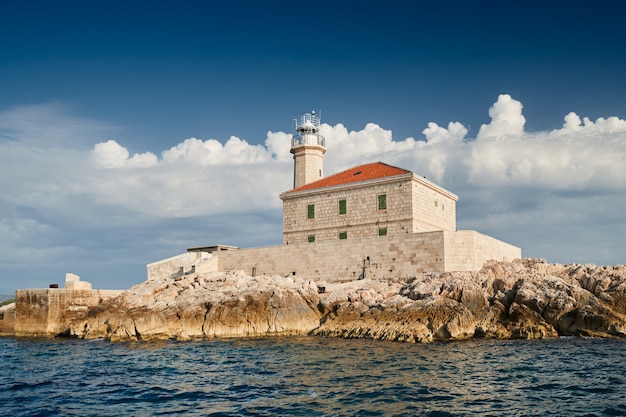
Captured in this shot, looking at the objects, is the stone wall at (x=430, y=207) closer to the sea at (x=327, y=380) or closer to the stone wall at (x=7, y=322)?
the sea at (x=327, y=380)

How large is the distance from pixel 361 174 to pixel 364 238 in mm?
6091

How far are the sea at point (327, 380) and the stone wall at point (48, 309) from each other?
22.4 ft

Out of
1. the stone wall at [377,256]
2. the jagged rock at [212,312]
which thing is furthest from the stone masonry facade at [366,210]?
the jagged rock at [212,312]

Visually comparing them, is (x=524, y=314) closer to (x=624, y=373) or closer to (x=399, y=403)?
(x=624, y=373)

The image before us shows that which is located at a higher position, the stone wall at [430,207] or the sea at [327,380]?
the stone wall at [430,207]

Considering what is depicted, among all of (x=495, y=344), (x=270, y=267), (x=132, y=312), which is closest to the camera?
(x=495, y=344)

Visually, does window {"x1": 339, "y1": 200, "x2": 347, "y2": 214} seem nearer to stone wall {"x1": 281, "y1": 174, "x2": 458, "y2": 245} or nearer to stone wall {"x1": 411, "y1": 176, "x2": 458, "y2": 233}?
stone wall {"x1": 281, "y1": 174, "x2": 458, "y2": 245}

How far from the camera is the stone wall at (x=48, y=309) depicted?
2694cm

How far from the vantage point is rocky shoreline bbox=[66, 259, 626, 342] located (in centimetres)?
2030

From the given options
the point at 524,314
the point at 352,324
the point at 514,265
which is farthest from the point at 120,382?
the point at 514,265

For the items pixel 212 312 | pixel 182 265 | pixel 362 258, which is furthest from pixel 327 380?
pixel 182 265

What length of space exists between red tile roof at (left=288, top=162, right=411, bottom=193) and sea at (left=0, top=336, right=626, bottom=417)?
45.1ft

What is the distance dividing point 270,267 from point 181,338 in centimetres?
918

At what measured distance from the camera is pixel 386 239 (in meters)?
27.7
